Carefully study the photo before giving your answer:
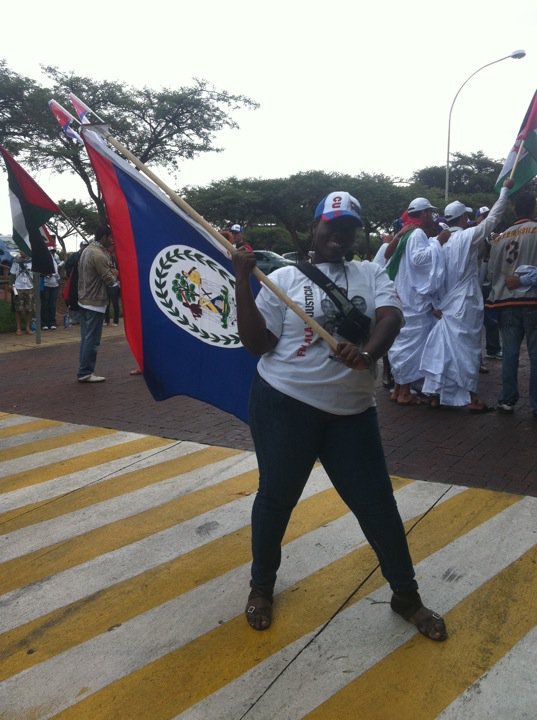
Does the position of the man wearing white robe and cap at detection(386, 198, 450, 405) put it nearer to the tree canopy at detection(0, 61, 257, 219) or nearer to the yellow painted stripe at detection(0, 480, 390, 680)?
the yellow painted stripe at detection(0, 480, 390, 680)

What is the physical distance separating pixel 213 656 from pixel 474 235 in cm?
500

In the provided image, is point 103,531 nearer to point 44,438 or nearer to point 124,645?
point 124,645

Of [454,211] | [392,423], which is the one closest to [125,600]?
[392,423]

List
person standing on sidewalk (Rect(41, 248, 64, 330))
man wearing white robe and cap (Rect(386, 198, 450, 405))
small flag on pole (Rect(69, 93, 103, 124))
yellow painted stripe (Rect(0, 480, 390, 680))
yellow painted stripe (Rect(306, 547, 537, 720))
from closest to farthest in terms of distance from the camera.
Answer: yellow painted stripe (Rect(306, 547, 537, 720)) → yellow painted stripe (Rect(0, 480, 390, 680)) → small flag on pole (Rect(69, 93, 103, 124)) → man wearing white robe and cap (Rect(386, 198, 450, 405)) → person standing on sidewalk (Rect(41, 248, 64, 330))

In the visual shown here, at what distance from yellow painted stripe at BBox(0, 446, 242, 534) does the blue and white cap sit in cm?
269

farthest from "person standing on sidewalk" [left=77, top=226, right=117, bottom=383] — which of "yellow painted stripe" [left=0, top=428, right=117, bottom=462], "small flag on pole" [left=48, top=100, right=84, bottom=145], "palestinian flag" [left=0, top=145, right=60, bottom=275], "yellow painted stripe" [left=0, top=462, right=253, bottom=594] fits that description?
"small flag on pole" [left=48, top=100, right=84, bottom=145]

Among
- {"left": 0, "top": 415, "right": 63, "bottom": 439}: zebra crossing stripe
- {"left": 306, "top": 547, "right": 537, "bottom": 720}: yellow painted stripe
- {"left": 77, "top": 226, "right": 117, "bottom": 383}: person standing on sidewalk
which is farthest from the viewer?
{"left": 77, "top": 226, "right": 117, "bottom": 383}: person standing on sidewalk

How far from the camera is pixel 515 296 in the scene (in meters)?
6.61

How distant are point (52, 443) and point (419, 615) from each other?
4095 millimetres

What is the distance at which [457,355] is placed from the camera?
6941 mm

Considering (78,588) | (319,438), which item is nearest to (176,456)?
(78,588)

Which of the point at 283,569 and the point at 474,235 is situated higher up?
the point at 474,235

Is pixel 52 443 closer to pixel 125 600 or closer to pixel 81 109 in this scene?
pixel 125 600

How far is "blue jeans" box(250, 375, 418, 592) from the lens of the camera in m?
2.90
